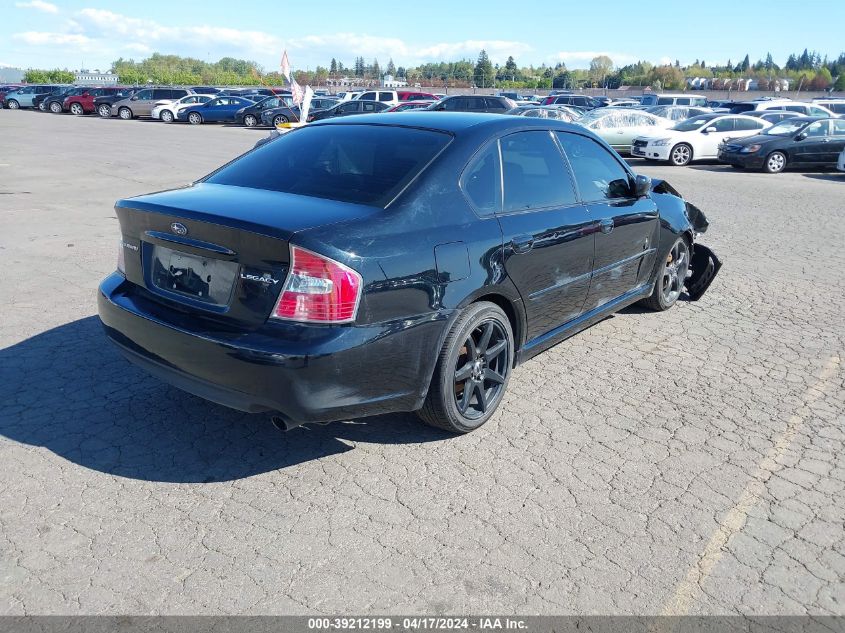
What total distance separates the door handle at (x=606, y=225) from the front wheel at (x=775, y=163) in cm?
1579

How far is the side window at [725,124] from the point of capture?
2067cm

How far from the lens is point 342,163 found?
4133 mm

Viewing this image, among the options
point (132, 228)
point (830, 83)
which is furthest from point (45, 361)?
point (830, 83)

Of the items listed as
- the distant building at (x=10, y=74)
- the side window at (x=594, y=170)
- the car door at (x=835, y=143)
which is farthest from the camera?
the distant building at (x=10, y=74)

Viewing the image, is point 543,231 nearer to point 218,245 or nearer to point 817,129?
point 218,245

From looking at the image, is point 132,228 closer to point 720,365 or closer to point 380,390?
point 380,390

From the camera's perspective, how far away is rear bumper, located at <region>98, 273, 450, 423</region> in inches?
127

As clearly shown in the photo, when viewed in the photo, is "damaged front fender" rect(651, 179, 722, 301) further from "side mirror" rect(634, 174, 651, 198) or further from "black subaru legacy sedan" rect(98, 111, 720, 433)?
"black subaru legacy sedan" rect(98, 111, 720, 433)

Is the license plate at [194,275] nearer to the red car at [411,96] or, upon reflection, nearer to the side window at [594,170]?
the side window at [594,170]

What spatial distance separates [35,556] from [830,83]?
394 feet

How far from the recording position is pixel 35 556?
2.98 meters

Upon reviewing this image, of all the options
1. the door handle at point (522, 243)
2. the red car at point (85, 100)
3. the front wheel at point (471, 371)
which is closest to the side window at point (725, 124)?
the door handle at point (522, 243)

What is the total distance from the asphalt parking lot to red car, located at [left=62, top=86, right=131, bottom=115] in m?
38.6

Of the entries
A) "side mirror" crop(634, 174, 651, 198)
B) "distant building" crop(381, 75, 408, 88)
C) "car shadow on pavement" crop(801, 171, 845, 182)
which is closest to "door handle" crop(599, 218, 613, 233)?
"side mirror" crop(634, 174, 651, 198)
